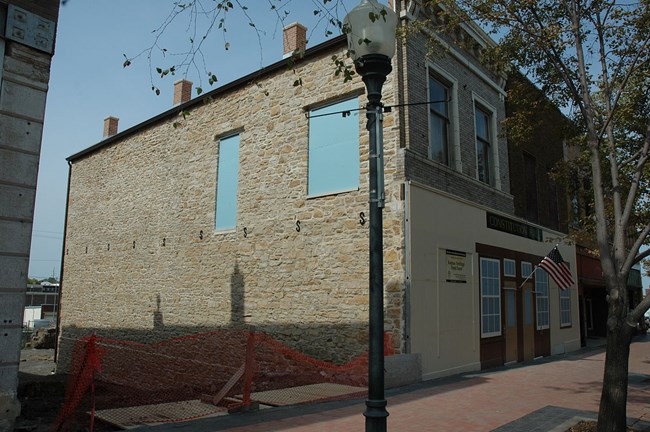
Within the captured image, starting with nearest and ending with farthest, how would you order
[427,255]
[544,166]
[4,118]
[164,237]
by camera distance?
[4,118] < [427,255] < [164,237] < [544,166]

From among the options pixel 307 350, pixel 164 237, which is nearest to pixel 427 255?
pixel 307 350

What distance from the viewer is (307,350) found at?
13.1 meters

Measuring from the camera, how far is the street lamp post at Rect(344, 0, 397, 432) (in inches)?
161

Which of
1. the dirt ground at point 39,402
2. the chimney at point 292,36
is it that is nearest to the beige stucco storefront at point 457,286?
the chimney at point 292,36

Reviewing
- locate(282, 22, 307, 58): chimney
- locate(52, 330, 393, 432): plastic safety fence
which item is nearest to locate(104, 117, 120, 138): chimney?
locate(52, 330, 393, 432): plastic safety fence

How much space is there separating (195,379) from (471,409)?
9679 millimetres

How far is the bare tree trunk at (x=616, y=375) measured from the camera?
258 inches

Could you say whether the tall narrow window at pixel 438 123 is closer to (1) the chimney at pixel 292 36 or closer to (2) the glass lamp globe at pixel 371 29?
(1) the chimney at pixel 292 36

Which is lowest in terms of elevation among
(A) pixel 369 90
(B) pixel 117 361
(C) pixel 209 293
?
(B) pixel 117 361

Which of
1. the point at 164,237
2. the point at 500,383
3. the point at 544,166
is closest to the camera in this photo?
the point at 500,383

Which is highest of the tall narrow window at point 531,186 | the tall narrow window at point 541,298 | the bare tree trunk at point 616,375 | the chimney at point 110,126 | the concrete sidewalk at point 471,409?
the chimney at point 110,126

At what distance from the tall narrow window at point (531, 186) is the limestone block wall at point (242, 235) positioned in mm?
8419

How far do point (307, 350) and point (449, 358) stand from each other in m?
3.41

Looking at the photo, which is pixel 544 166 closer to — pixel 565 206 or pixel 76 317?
pixel 565 206
